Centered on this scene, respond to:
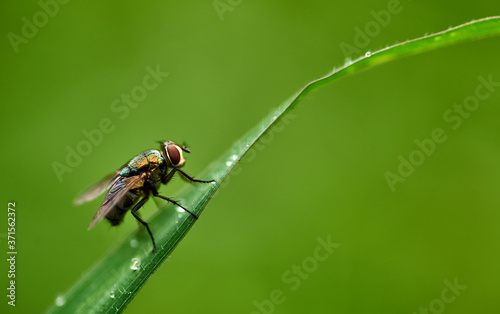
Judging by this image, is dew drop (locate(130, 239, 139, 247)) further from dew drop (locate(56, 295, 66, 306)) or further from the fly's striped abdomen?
the fly's striped abdomen

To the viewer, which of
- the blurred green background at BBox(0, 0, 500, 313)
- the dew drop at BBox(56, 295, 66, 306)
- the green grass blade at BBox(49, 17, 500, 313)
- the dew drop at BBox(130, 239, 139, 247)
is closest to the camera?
the green grass blade at BBox(49, 17, 500, 313)

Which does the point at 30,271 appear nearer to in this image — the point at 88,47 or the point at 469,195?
the point at 88,47

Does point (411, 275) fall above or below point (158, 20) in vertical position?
below

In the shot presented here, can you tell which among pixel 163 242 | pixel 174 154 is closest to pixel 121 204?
pixel 174 154

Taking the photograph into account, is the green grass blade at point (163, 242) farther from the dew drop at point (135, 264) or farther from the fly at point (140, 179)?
the fly at point (140, 179)

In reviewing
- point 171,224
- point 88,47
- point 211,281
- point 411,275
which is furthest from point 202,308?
point 88,47

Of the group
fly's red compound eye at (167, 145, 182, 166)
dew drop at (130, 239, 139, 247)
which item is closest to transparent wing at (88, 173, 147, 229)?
fly's red compound eye at (167, 145, 182, 166)

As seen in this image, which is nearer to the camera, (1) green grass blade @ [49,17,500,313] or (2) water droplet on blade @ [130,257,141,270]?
(1) green grass blade @ [49,17,500,313]
